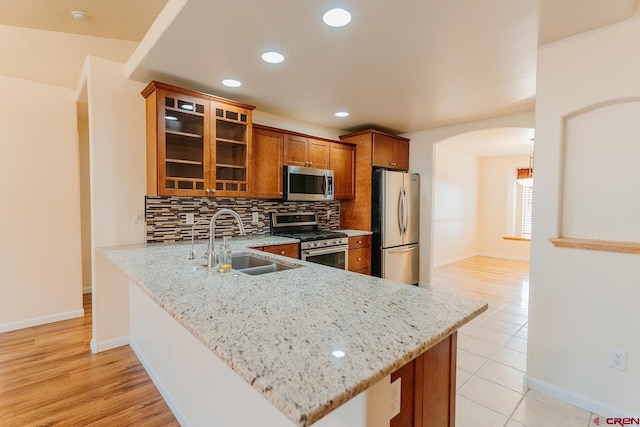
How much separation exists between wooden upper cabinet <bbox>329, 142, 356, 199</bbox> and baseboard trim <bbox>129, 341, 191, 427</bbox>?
112 inches

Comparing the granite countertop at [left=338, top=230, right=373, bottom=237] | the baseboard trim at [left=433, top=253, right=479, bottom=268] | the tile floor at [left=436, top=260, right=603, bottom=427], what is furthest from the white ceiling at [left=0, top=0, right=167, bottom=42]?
the baseboard trim at [left=433, top=253, right=479, bottom=268]

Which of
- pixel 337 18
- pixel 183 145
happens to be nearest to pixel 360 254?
pixel 183 145

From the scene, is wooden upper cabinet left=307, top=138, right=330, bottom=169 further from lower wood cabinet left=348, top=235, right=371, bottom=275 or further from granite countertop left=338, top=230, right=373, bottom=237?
lower wood cabinet left=348, top=235, right=371, bottom=275

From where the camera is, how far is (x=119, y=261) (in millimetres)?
1999

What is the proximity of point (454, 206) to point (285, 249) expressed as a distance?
502 cm

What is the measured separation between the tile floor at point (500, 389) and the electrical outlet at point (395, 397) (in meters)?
1.20

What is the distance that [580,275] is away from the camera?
1.98 metres

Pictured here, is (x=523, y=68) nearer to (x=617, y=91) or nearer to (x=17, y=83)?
(x=617, y=91)

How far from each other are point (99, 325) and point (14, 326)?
1.32 m

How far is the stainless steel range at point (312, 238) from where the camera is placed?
3408 mm

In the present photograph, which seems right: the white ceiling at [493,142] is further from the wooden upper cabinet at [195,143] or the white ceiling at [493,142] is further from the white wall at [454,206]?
the wooden upper cabinet at [195,143]

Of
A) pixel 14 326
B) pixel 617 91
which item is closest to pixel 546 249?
pixel 617 91

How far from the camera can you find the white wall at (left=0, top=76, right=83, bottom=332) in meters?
3.10

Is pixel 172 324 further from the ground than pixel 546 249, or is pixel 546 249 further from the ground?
pixel 546 249
